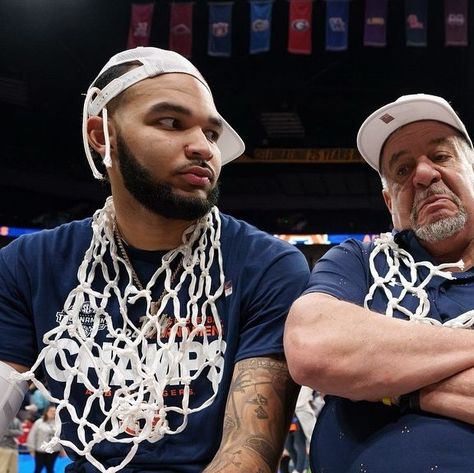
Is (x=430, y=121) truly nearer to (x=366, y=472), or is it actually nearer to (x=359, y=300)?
(x=359, y=300)

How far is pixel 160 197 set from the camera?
176 centimetres

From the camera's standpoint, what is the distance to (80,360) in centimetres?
171

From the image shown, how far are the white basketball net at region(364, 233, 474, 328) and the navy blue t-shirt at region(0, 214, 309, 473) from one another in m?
0.20

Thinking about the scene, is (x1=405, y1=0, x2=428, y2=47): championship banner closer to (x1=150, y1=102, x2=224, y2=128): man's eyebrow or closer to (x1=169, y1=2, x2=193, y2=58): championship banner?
(x1=169, y1=2, x2=193, y2=58): championship banner

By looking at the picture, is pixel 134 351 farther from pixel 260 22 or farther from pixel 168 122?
pixel 260 22

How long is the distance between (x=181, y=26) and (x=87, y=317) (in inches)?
368

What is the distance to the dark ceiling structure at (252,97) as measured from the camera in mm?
11562

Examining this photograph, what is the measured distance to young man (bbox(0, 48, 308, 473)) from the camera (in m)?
1.61

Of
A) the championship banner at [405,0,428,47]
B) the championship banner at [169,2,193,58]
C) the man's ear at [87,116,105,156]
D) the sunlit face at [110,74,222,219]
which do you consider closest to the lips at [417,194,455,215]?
the sunlit face at [110,74,222,219]

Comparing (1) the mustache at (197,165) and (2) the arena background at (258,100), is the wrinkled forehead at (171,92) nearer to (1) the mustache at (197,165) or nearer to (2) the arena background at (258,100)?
(1) the mustache at (197,165)

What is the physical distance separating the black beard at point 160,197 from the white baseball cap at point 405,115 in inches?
23.0

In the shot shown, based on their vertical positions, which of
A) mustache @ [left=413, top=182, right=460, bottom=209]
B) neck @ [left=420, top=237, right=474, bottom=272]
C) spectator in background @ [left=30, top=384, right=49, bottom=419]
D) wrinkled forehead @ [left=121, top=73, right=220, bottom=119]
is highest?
wrinkled forehead @ [left=121, top=73, right=220, bottom=119]

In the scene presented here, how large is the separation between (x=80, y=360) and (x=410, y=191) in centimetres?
105

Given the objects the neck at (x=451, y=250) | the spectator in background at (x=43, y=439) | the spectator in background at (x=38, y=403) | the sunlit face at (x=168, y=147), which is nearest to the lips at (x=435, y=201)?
the neck at (x=451, y=250)
